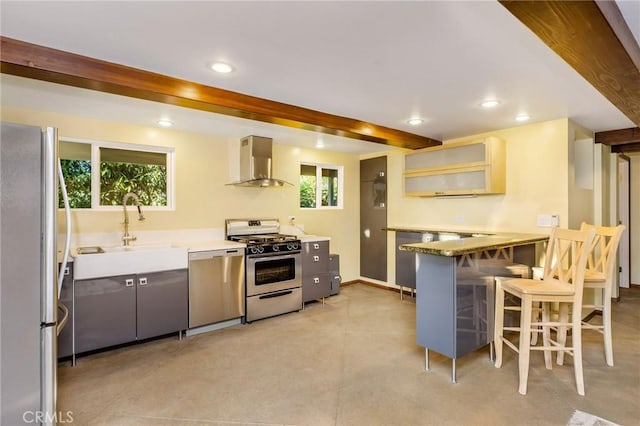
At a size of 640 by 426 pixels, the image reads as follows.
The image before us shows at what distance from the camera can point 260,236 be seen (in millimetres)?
4340

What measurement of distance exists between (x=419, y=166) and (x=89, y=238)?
397 cm

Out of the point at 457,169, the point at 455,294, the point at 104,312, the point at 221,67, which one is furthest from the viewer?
the point at 457,169

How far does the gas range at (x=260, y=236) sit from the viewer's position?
3.87 meters

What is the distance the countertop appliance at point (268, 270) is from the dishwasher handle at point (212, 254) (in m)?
0.12

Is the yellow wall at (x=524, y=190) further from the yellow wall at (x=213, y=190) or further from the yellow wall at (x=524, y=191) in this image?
the yellow wall at (x=213, y=190)

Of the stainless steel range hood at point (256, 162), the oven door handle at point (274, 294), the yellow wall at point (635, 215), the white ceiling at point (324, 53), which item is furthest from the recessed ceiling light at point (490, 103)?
the yellow wall at point (635, 215)

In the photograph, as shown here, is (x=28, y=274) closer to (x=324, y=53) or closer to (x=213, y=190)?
(x=324, y=53)

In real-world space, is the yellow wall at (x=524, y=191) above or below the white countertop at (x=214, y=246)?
above

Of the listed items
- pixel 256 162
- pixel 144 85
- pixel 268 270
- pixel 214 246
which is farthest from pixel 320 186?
pixel 144 85

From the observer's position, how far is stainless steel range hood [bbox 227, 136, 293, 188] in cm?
412

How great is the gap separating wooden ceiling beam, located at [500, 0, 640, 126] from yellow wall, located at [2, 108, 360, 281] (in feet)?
11.8

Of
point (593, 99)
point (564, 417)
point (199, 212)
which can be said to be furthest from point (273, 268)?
point (593, 99)

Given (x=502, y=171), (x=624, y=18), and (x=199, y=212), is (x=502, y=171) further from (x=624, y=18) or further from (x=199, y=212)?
(x=199, y=212)

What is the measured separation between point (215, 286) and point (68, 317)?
1.26 metres
